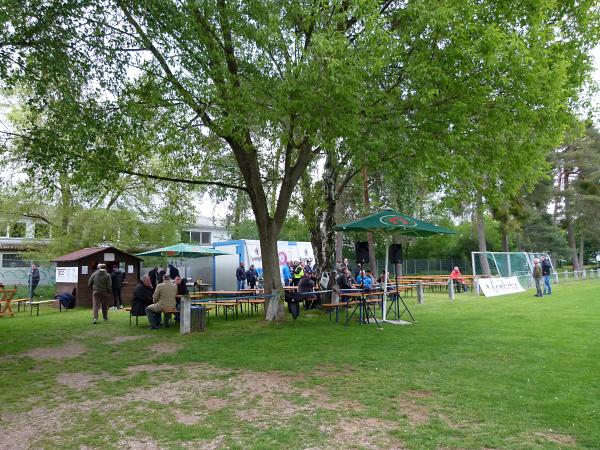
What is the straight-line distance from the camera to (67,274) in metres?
17.6

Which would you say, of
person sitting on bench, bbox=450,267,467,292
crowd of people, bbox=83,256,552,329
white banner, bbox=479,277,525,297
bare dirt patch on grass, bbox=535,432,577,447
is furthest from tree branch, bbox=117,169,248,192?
person sitting on bench, bbox=450,267,467,292

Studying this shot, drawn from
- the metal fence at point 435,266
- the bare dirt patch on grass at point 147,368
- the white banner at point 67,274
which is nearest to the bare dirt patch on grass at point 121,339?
the bare dirt patch on grass at point 147,368

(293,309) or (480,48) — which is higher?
(480,48)

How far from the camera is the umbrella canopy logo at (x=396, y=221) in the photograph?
35.3 feet

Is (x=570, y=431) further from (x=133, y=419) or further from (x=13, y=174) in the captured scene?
(x=13, y=174)

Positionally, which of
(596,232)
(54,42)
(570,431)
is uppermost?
(54,42)

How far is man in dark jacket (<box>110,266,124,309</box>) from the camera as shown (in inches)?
643

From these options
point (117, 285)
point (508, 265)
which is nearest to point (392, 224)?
point (117, 285)

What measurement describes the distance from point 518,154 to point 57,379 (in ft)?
31.6

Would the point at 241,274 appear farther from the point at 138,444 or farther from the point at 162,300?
the point at 138,444

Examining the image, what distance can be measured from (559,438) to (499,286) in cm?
1806

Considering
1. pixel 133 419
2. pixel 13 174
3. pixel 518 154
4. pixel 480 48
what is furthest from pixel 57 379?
pixel 13 174

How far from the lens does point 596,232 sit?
3809 cm

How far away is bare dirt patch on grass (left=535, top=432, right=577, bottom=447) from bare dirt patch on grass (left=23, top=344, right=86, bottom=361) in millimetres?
7243
